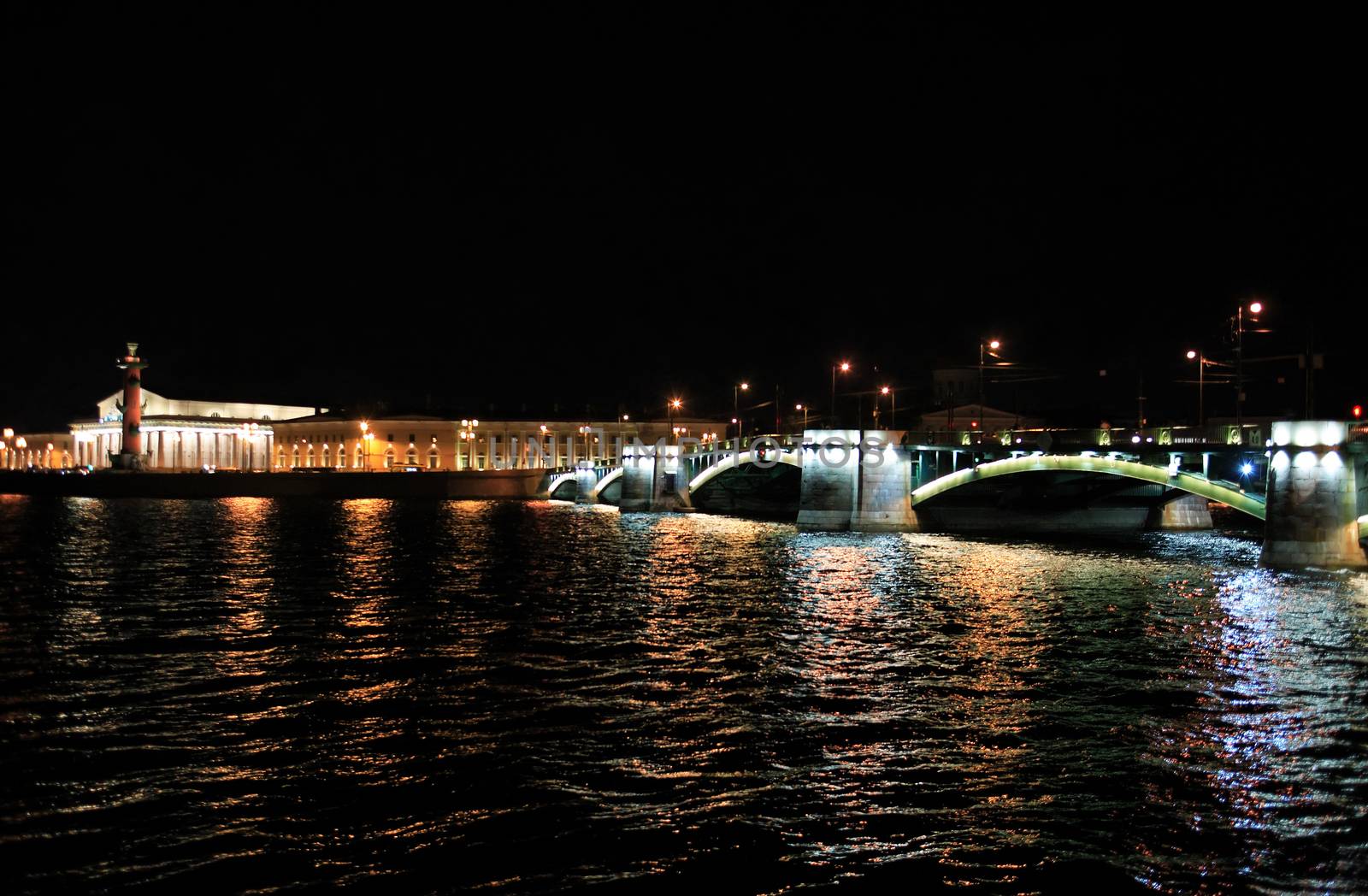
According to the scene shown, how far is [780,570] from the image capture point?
129ft

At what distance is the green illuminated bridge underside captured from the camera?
4053cm

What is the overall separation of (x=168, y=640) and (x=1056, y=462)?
33.9 meters

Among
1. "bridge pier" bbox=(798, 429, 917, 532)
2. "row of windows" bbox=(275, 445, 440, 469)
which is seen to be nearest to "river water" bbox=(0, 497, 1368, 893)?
"bridge pier" bbox=(798, 429, 917, 532)

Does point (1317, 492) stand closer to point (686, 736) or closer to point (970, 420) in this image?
point (686, 736)

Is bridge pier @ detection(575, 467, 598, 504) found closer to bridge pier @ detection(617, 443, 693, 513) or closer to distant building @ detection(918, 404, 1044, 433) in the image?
bridge pier @ detection(617, 443, 693, 513)

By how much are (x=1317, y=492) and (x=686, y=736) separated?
26.5 metres

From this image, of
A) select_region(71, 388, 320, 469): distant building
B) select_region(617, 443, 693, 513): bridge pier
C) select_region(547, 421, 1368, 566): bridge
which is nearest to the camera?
select_region(547, 421, 1368, 566): bridge

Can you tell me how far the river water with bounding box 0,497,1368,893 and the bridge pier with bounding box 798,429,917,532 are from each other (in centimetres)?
2412

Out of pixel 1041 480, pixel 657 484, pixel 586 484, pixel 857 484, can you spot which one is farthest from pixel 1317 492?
pixel 586 484

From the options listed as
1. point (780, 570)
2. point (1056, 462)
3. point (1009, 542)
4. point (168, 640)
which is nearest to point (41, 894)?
point (168, 640)

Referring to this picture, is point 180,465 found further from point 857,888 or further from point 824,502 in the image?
point 857,888

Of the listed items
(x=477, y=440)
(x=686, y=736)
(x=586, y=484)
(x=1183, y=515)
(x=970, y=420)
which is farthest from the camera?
(x=477, y=440)

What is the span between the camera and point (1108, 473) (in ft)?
150

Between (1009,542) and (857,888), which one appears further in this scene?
(1009,542)
